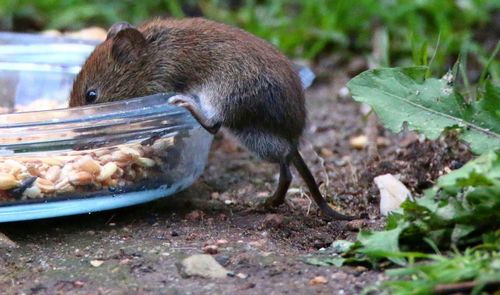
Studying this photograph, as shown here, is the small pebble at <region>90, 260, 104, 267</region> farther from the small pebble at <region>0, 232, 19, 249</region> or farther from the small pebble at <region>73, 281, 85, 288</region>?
the small pebble at <region>0, 232, 19, 249</region>

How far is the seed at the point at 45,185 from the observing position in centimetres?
425

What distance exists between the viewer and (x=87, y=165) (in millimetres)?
4332

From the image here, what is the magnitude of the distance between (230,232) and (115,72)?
4.22ft

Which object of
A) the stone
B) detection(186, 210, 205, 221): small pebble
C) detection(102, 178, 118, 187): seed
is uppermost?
detection(102, 178, 118, 187): seed

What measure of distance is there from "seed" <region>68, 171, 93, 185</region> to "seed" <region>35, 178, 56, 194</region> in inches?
3.4

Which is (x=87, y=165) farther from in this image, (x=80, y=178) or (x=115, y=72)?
(x=115, y=72)

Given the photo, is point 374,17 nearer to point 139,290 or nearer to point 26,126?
point 26,126

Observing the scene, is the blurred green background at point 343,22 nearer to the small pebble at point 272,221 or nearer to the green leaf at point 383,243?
the small pebble at point 272,221

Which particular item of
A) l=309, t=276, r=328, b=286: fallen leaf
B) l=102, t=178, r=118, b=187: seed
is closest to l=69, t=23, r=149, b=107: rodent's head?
l=102, t=178, r=118, b=187: seed

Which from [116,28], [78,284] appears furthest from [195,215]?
[116,28]

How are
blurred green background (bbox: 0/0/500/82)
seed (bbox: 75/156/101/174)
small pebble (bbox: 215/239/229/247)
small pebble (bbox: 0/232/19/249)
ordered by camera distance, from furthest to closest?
blurred green background (bbox: 0/0/500/82) < seed (bbox: 75/156/101/174) < small pebble (bbox: 0/232/19/249) < small pebble (bbox: 215/239/229/247)

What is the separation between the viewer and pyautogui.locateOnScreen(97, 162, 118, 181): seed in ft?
14.3

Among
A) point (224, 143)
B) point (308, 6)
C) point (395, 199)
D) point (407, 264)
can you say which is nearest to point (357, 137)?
point (224, 143)

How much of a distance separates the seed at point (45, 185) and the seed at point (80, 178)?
9 cm
